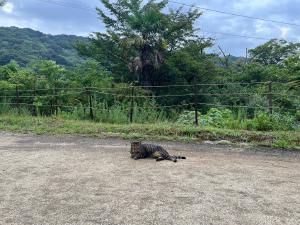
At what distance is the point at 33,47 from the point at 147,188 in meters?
31.1

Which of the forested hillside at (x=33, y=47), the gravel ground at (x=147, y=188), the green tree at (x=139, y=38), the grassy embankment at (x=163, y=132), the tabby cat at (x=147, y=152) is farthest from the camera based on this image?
the forested hillside at (x=33, y=47)

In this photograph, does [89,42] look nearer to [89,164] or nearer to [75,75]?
[75,75]

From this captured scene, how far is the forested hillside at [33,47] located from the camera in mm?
28711

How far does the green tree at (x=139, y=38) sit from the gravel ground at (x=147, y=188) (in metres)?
11.4

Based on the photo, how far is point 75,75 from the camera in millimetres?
17234

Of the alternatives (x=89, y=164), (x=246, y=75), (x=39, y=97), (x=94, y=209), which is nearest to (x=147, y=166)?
(x=89, y=164)

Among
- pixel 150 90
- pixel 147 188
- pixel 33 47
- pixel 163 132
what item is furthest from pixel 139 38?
pixel 33 47

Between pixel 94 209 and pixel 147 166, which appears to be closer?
pixel 94 209

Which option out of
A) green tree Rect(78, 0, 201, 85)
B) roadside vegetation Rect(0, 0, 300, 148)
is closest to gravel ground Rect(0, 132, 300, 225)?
roadside vegetation Rect(0, 0, 300, 148)

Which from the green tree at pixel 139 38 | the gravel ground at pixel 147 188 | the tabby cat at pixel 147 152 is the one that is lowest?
the gravel ground at pixel 147 188

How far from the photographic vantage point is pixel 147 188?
4547 millimetres

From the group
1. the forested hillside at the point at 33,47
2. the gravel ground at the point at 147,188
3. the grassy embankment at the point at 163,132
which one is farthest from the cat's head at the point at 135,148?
the forested hillside at the point at 33,47

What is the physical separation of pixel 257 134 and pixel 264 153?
119cm

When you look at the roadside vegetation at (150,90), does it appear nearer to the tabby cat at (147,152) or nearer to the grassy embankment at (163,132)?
the grassy embankment at (163,132)
